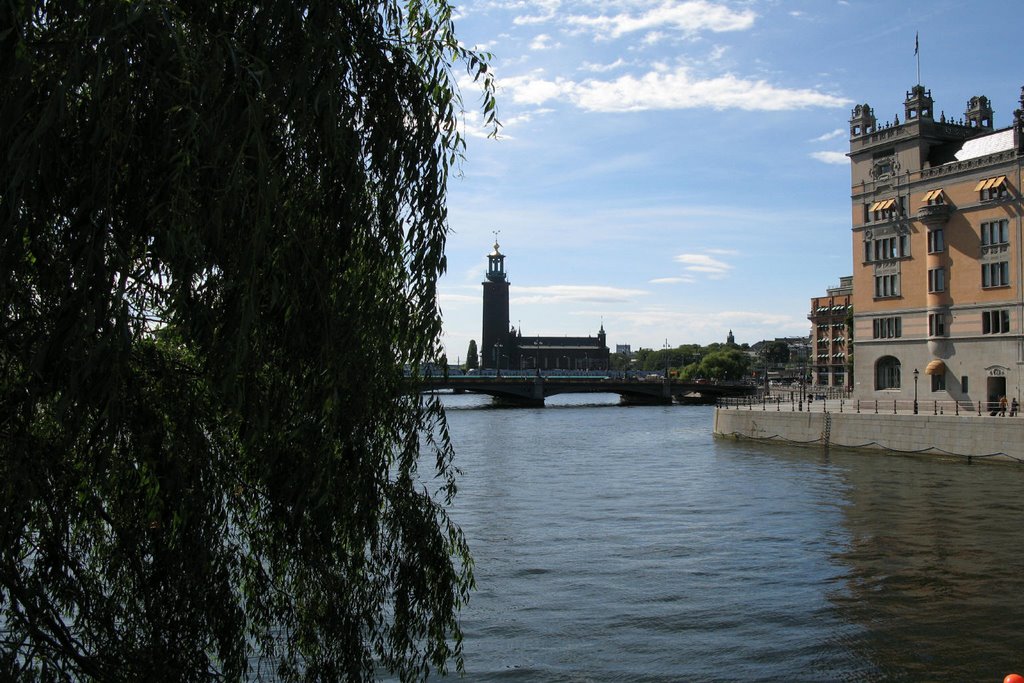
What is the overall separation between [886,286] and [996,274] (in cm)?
890

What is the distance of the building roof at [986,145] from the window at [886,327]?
11686 millimetres

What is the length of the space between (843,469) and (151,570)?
4091cm

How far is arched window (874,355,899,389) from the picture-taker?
6400cm

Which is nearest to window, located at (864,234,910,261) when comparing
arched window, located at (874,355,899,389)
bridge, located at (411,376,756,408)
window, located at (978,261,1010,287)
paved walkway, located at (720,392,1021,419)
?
window, located at (978,261,1010,287)

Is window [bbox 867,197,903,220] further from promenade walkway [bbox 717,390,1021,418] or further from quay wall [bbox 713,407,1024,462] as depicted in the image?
quay wall [bbox 713,407,1024,462]

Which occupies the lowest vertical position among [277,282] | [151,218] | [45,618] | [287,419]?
[45,618]

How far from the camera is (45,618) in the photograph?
765cm

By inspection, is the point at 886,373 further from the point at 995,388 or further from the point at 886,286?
the point at 995,388

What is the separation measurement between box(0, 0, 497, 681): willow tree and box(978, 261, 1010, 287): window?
55.0 meters

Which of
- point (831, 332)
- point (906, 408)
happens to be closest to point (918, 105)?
point (906, 408)

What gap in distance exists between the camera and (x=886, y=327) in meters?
64.4

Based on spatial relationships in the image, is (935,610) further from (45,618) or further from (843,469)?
(843,469)

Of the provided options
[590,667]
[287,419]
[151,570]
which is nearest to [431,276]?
[287,419]

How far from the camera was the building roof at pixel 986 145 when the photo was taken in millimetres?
57966
